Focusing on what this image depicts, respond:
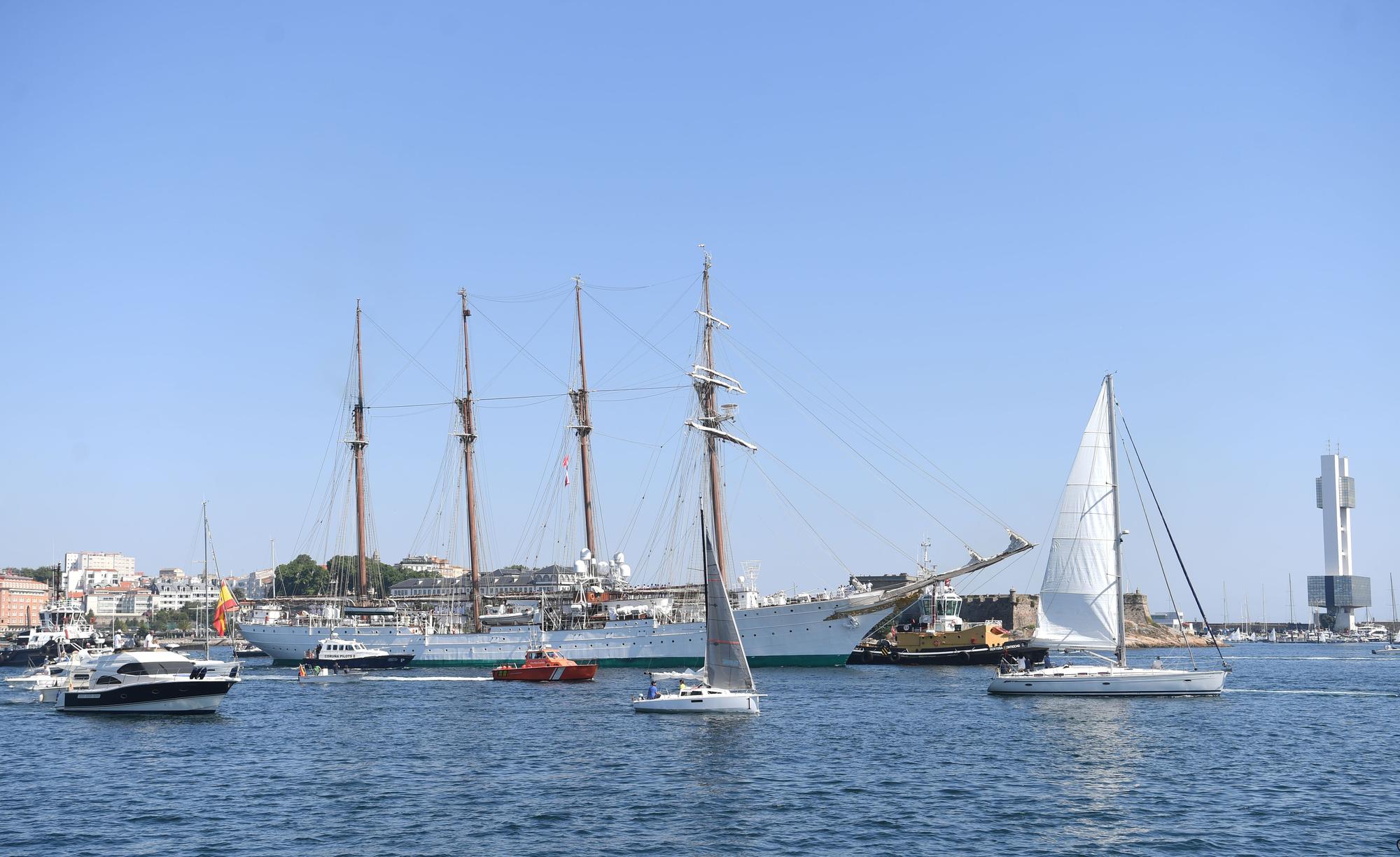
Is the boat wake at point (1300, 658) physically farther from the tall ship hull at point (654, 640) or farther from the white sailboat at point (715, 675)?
the white sailboat at point (715, 675)

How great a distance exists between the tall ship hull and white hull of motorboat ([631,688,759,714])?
34.0 meters

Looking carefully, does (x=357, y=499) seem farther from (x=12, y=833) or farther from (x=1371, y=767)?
(x=1371, y=767)

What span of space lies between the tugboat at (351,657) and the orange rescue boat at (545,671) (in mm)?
14843

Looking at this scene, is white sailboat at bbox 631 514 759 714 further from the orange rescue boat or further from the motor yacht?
the orange rescue boat

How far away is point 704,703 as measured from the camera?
51656 mm

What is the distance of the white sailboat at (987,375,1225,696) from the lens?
59781 mm

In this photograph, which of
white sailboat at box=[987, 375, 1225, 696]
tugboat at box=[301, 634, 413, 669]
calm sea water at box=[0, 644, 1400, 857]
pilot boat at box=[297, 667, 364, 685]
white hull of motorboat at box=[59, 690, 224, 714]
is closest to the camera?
calm sea water at box=[0, 644, 1400, 857]

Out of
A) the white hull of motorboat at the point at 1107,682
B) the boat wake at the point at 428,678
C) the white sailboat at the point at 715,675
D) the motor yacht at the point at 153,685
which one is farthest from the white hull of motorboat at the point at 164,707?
the white hull of motorboat at the point at 1107,682

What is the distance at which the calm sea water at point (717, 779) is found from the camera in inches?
1075

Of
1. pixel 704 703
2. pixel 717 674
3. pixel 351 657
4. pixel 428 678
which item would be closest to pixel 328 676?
pixel 351 657

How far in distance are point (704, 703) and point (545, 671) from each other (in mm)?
27246

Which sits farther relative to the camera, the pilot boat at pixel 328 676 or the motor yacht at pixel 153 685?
the pilot boat at pixel 328 676

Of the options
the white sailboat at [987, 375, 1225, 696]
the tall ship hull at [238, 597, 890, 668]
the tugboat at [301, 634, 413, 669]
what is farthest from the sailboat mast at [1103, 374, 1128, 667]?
the tugboat at [301, 634, 413, 669]

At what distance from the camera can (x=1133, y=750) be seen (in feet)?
133
